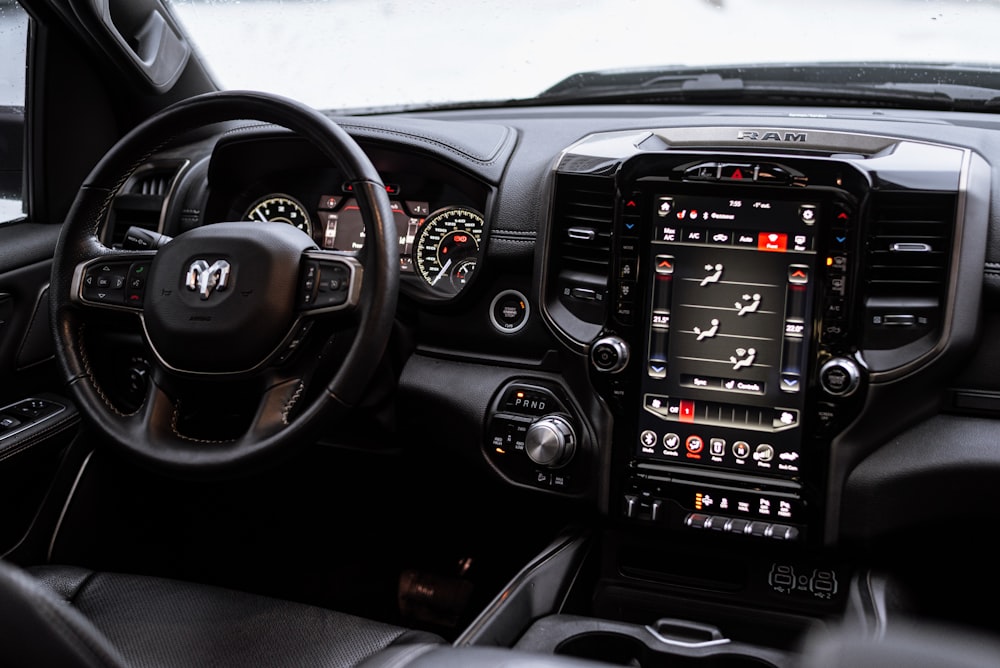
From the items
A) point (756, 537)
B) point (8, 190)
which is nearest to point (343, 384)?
point (756, 537)

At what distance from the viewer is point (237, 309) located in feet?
5.58

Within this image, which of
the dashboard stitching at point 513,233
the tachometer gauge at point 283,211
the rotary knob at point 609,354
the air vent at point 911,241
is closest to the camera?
the air vent at point 911,241

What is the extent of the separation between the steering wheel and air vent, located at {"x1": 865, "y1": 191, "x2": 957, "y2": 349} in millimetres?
825

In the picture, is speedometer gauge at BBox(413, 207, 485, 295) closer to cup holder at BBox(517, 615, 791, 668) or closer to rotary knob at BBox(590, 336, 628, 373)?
rotary knob at BBox(590, 336, 628, 373)

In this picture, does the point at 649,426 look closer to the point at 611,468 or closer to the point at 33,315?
the point at 611,468

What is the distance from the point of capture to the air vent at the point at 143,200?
2.29 metres

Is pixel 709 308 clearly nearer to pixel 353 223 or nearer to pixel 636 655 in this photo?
pixel 636 655

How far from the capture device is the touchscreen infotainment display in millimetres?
1737

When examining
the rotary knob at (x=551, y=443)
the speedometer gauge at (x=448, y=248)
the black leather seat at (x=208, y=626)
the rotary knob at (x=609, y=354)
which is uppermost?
the speedometer gauge at (x=448, y=248)

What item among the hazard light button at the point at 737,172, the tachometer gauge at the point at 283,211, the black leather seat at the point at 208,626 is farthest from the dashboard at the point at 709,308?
the black leather seat at the point at 208,626

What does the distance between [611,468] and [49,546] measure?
1193 mm


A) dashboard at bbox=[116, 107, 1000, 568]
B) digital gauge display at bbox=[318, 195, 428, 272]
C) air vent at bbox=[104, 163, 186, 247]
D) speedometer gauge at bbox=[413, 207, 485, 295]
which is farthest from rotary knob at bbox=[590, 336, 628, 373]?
air vent at bbox=[104, 163, 186, 247]

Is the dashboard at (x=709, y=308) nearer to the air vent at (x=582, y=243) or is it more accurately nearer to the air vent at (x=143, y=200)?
the air vent at (x=582, y=243)

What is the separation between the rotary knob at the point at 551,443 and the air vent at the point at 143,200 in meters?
1.01
